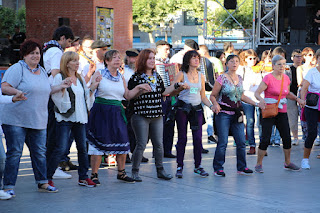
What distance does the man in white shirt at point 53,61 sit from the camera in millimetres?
7844

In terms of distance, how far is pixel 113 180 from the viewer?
8242mm

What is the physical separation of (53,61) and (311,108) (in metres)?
4.12

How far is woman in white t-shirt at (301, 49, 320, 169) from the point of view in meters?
9.34

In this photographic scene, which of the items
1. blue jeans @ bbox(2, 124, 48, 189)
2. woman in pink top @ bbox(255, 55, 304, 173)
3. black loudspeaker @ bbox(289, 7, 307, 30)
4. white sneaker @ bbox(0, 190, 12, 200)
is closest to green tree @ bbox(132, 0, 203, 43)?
black loudspeaker @ bbox(289, 7, 307, 30)

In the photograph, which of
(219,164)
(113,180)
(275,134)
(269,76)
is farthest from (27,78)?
(275,134)

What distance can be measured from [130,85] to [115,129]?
2.23 feet

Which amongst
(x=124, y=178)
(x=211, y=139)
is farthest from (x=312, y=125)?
(x=211, y=139)

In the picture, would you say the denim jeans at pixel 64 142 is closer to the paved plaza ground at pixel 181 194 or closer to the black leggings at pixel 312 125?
the paved plaza ground at pixel 181 194

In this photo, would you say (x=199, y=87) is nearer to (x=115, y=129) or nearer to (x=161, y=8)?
(x=115, y=129)

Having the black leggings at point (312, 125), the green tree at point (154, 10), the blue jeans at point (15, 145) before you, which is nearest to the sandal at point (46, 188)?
the blue jeans at point (15, 145)

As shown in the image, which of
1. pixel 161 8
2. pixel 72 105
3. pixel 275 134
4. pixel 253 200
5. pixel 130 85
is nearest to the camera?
pixel 253 200

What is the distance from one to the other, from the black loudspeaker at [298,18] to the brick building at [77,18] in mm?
8389

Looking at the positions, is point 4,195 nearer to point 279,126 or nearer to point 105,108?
point 105,108

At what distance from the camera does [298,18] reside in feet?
82.5
